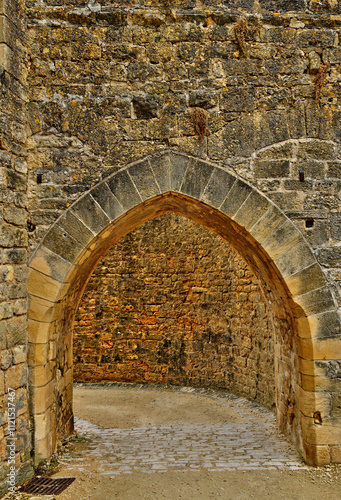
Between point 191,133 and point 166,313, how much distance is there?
16.9 ft

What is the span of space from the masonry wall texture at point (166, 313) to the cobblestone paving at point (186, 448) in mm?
2236

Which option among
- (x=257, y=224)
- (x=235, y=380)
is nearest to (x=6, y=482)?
(x=257, y=224)

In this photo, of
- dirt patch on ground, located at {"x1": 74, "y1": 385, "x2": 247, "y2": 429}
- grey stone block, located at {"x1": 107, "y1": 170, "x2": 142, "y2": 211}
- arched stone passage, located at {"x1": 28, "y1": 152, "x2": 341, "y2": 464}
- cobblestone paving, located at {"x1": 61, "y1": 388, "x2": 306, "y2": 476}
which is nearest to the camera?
→ arched stone passage, located at {"x1": 28, "y1": 152, "x2": 341, "y2": 464}

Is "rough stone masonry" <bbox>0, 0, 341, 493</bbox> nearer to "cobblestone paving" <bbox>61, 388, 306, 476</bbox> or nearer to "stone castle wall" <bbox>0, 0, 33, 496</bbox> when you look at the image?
"stone castle wall" <bbox>0, 0, 33, 496</bbox>

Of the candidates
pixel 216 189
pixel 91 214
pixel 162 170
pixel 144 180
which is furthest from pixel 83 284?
pixel 216 189

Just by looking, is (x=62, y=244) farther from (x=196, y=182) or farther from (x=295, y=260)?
(x=295, y=260)

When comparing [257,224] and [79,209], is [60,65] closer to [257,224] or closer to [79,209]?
[79,209]

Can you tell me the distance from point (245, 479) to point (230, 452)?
2.28ft

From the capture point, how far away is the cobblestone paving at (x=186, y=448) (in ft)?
13.1

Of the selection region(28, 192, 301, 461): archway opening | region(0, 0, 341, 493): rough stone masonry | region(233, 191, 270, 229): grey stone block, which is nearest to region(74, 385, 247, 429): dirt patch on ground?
region(28, 192, 301, 461): archway opening

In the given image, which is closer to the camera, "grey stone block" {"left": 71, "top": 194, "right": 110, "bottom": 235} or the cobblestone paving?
"grey stone block" {"left": 71, "top": 194, "right": 110, "bottom": 235}

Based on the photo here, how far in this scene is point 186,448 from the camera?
455cm

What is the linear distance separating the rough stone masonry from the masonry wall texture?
345cm

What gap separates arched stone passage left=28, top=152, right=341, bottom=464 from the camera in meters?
3.80
